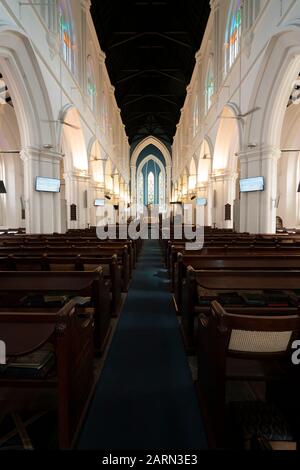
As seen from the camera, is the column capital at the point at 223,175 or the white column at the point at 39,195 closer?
the white column at the point at 39,195

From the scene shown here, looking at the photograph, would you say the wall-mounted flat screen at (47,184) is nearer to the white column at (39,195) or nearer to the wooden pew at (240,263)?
the white column at (39,195)

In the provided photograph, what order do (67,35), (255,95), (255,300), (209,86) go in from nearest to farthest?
(255,300) → (255,95) → (67,35) → (209,86)

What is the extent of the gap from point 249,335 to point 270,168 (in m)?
8.53

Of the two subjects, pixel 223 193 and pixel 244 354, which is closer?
pixel 244 354

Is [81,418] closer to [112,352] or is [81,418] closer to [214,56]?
[112,352]

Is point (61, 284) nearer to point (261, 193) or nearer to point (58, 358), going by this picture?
point (58, 358)

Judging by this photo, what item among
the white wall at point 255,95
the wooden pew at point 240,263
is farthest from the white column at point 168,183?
the wooden pew at point 240,263

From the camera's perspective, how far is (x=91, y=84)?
51.9ft

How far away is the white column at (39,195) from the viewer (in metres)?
9.04

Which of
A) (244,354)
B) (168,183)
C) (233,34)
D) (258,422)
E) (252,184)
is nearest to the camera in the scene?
(258,422)

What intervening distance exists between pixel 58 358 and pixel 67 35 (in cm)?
1318

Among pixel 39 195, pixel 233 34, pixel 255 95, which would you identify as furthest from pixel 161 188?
pixel 39 195

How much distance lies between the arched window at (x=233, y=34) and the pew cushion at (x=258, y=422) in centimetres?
1150

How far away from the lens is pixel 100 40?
1736 centimetres
